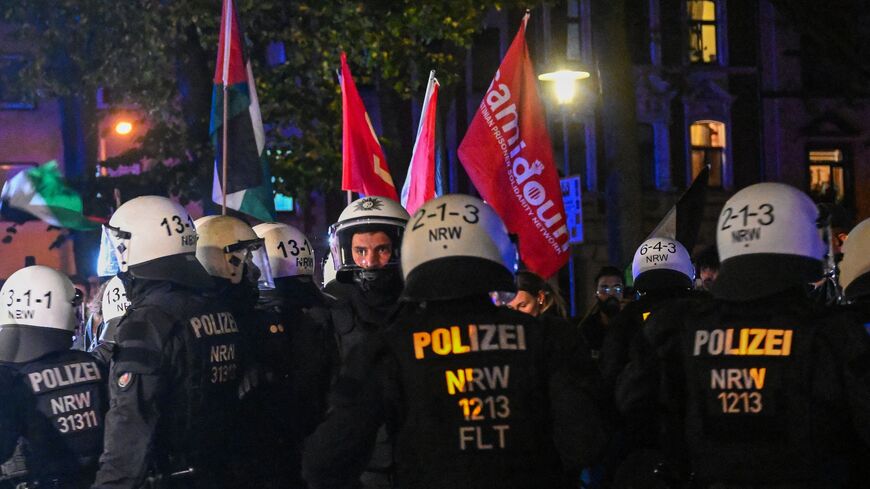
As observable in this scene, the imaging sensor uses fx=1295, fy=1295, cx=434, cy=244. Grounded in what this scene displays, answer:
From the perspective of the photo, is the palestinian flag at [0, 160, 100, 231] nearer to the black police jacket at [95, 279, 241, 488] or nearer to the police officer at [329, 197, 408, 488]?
the police officer at [329, 197, 408, 488]

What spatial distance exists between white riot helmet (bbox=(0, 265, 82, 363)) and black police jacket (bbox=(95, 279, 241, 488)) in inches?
25.6

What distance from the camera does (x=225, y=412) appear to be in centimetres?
606

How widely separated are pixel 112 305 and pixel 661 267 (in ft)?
11.5

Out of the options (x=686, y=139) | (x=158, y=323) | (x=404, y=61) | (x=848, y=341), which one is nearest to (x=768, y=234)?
(x=848, y=341)

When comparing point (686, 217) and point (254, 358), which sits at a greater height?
point (686, 217)

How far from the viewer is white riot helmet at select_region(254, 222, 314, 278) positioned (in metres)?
7.98

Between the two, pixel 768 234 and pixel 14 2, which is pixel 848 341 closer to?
pixel 768 234

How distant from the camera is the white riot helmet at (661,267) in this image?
27.0 ft

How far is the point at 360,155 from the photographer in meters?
10.5

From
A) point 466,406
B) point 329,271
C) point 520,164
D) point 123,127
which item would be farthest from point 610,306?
point 123,127

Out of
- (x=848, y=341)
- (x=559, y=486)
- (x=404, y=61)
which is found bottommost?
(x=559, y=486)

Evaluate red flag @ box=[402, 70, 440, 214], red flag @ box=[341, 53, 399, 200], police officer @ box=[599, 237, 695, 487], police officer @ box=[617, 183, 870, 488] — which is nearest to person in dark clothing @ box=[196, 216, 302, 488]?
police officer @ box=[599, 237, 695, 487]

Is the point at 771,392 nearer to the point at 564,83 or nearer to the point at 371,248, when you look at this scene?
the point at 371,248

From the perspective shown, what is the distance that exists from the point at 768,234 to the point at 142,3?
13.7m
